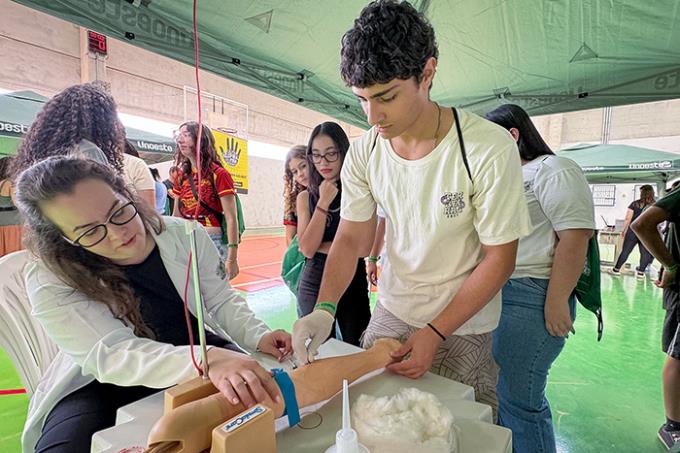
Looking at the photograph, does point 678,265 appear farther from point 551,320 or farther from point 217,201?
point 217,201

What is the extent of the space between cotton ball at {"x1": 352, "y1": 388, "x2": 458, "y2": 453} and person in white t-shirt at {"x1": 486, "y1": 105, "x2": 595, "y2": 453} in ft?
2.58

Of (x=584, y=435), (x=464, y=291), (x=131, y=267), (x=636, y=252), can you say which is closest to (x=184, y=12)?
(x=131, y=267)

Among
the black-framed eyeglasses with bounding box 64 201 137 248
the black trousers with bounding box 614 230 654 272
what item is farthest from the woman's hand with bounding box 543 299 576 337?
the black trousers with bounding box 614 230 654 272

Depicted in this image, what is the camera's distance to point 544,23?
4.91 feet

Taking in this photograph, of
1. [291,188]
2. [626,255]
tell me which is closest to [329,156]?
[291,188]

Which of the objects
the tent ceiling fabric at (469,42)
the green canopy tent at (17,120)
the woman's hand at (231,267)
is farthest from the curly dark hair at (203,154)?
the green canopy tent at (17,120)

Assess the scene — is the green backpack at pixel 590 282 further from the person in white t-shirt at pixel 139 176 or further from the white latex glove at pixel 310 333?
the person in white t-shirt at pixel 139 176

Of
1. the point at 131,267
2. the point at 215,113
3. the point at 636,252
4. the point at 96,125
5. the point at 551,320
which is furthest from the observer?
the point at 215,113

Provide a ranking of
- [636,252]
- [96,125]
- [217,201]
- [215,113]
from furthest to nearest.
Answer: [215,113], [636,252], [217,201], [96,125]

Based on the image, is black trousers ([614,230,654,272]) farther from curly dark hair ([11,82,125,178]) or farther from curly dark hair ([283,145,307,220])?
curly dark hair ([11,82,125,178])

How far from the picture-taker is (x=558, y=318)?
3.71 ft

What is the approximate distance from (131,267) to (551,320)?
50.0 inches

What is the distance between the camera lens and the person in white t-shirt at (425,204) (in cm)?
74

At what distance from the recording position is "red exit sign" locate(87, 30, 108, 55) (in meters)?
6.79
